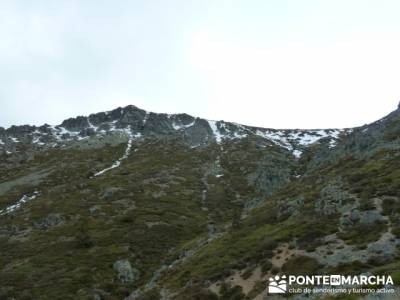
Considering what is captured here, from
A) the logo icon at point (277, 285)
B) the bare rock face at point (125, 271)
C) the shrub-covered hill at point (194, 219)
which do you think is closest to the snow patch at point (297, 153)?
the shrub-covered hill at point (194, 219)

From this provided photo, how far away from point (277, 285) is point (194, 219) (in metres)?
47.5

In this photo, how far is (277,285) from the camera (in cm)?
3534

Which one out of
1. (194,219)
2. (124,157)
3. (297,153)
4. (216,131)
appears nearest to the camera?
(194,219)

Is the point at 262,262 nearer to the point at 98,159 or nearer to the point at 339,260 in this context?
the point at 339,260

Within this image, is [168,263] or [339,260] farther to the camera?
[168,263]

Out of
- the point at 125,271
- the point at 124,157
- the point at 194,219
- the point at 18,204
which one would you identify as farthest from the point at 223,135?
the point at 125,271

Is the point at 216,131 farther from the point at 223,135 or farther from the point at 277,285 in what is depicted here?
the point at 277,285

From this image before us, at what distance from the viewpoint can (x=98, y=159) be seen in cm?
14150

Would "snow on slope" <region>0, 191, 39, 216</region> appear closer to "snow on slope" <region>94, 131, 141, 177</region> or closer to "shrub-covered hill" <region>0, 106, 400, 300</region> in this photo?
"shrub-covered hill" <region>0, 106, 400, 300</region>

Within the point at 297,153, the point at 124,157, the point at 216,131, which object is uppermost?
the point at 216,131

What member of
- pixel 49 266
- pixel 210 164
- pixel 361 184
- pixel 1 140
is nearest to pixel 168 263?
pixel 49 266

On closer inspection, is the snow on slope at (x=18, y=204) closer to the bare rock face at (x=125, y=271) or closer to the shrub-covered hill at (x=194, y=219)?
the shrub-covered hill at (x=194, y=219)

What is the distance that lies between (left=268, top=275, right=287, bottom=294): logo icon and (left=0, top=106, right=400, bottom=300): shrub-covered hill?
790 millimetres

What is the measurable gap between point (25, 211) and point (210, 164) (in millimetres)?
56692
